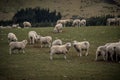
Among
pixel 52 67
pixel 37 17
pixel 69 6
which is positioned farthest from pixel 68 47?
pixel 69 6

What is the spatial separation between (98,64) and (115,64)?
142 cm

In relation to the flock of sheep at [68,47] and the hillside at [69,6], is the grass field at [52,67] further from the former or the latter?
the hillside at [69,6]

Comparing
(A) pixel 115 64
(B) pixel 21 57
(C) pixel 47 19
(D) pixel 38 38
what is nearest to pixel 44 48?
(D) pixel 38 38

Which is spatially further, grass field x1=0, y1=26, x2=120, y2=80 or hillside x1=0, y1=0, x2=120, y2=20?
hillside x1=0, y1=0, x2=120, y2=20

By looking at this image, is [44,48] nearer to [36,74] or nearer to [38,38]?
[38,38]

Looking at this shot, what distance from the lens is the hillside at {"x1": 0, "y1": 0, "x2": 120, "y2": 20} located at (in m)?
164

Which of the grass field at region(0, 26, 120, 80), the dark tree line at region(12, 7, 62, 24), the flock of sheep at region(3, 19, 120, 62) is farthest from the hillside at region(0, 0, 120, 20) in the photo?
the grass field at region(0, 26, 120, 80)

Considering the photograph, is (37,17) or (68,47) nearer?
(68,47)

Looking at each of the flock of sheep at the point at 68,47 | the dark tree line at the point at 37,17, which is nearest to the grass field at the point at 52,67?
the flock of sheep at the point at 68,47

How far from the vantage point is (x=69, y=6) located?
578 feet

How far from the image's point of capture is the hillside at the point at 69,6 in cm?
16412

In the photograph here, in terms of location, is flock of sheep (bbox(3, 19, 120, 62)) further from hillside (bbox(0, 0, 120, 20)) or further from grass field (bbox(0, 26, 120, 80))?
hillside (bbox(0, 0, 120, 20))

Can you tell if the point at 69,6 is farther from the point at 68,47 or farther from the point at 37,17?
the point at 68,47

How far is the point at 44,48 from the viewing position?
38.4 metres
